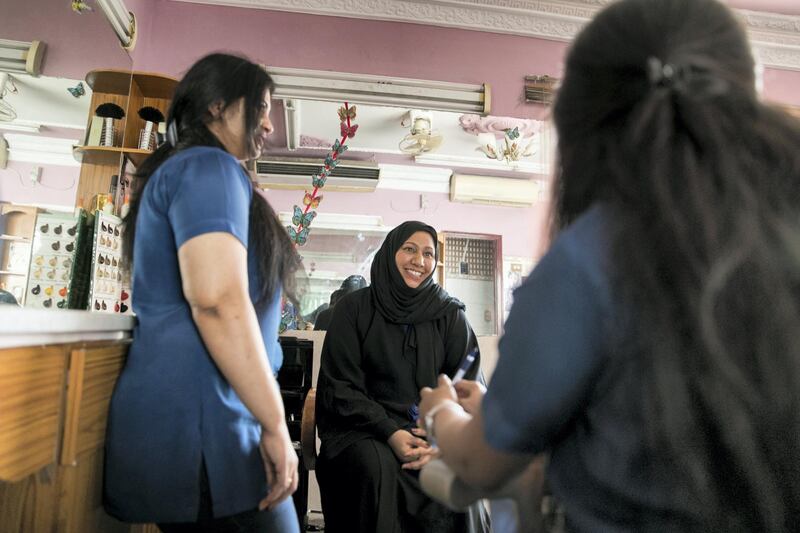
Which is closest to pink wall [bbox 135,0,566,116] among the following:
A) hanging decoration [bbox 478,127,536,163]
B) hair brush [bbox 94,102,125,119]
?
hair brush [bbox 94,102,125,119]

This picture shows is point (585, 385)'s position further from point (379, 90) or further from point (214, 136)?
point (379, 90)

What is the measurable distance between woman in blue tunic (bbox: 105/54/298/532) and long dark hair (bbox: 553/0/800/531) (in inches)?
21.6

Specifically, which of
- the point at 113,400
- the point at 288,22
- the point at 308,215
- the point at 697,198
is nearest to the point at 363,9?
the point at 288,22

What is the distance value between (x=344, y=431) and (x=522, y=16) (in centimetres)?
227

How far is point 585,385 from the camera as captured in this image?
0.49 metres

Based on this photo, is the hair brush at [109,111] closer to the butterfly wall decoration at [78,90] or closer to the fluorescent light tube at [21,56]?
the butterfly wall decoration at [78,90]

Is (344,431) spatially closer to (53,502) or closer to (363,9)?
(53,502)

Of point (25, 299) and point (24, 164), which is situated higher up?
point (24, 164)

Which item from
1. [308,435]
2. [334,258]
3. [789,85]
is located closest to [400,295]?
[308,435]

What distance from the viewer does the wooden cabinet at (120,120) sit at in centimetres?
211

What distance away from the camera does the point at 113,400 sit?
831 mm

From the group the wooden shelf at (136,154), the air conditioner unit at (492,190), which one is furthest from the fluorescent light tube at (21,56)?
the air conditioner unit at (492,190)

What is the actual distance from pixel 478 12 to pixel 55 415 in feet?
8.61

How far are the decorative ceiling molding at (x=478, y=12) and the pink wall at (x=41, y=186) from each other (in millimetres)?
1195
